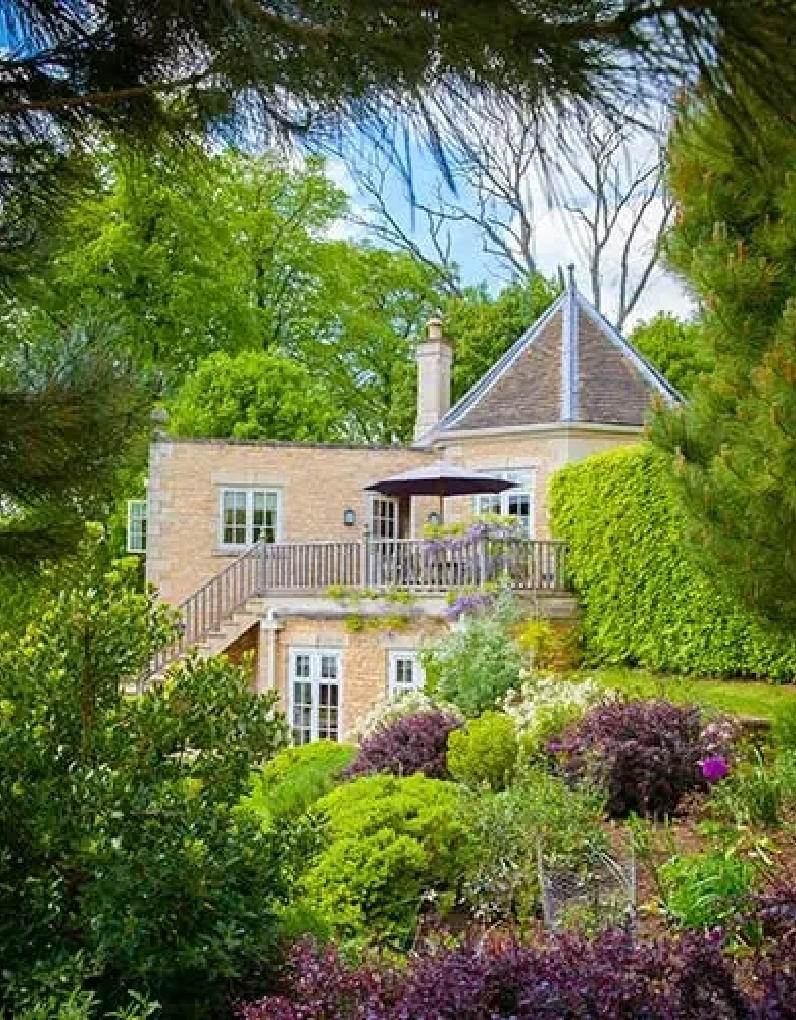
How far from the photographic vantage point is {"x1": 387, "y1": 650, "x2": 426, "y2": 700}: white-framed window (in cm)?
1789

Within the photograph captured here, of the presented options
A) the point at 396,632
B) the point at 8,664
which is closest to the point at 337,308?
the point at 396,632

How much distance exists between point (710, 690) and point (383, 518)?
945cm

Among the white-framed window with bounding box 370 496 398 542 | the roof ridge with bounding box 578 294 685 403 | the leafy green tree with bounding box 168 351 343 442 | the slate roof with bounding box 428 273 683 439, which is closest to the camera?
the slate roof with bounding box 428 273 683 439

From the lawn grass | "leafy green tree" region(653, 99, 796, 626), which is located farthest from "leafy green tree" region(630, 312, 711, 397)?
"leafy green tree" region(653, 99, 796, 626)

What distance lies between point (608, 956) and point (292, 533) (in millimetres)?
18815

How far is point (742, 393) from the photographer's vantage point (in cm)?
905

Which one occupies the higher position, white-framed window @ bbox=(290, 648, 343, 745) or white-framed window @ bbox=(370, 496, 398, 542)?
white-framed window @ bbox=(370, 496, 398, 542)

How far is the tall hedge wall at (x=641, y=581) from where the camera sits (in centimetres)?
1645

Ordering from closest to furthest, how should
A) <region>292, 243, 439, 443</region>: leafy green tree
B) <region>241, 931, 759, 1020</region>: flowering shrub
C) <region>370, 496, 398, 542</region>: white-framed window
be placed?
1. <region>241, 931, 759, 1020</region>: flowering shrub
2. <region>370, 496, 398, 542</region>: white-framed window
3. <region>292, 243, 439, 443</region>: leafy green tree

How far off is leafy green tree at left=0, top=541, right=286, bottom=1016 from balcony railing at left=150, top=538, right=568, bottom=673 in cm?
1172

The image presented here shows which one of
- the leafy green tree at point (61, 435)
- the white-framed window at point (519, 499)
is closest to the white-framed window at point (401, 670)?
the white-framed window at point (519, 499)

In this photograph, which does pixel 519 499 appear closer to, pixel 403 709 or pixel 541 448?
pixel 541 448

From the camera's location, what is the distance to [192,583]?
2272 centimetres

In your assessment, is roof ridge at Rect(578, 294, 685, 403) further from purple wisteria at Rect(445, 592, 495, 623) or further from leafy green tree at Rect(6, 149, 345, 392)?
purple wisteria at Rect(445, 592, 495, 623)
